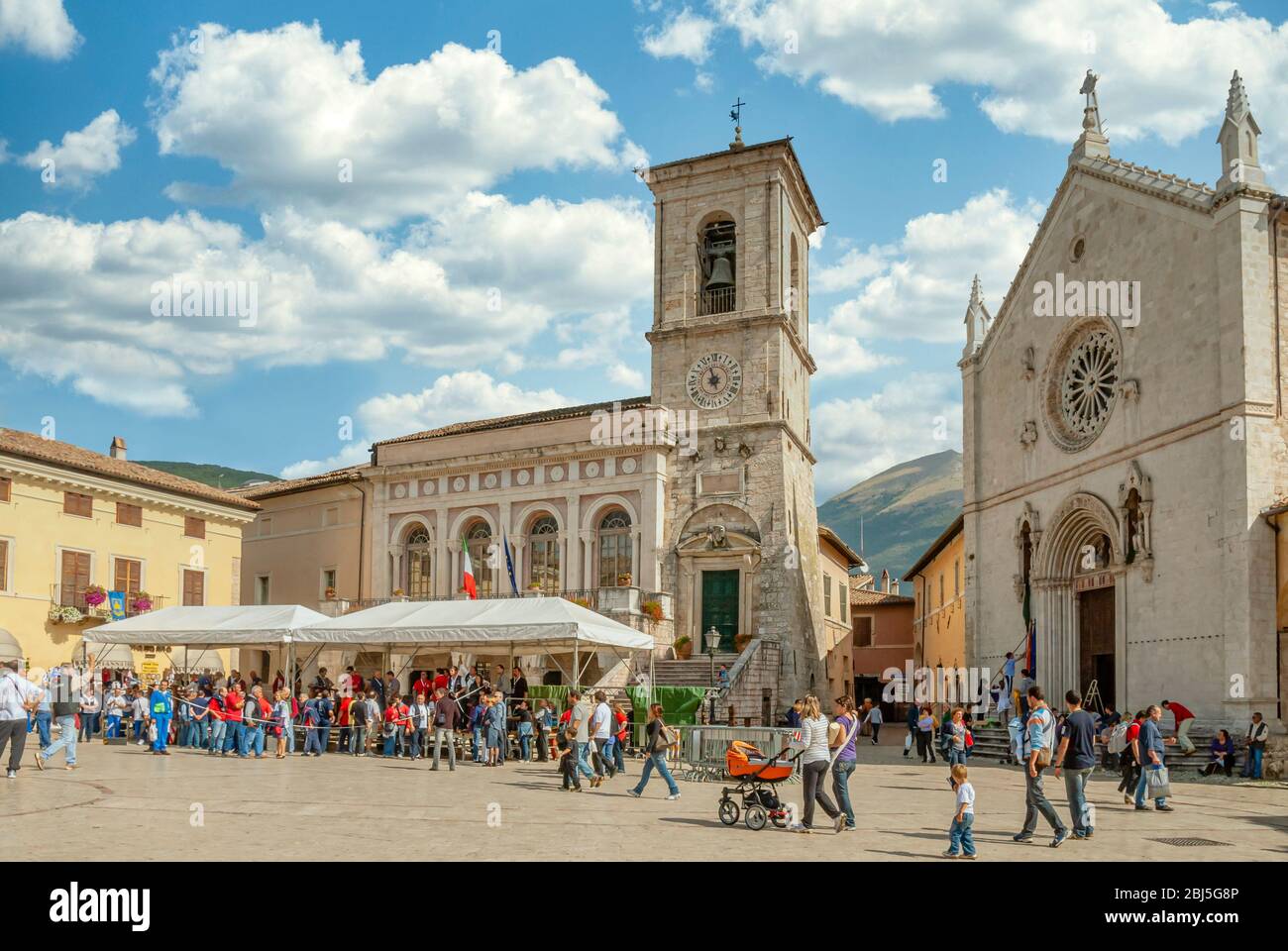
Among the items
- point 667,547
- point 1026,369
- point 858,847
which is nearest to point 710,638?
point 667,547

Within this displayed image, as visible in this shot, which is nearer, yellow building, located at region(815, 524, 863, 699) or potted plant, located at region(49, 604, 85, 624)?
potted plant, located at region(49, 604, 85, 624)

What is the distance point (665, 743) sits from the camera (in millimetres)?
16641

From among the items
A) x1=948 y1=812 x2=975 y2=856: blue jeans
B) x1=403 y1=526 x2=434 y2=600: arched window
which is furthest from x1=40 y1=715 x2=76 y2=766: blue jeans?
x1=403 y1=526 x2=434 y2=600: arched window

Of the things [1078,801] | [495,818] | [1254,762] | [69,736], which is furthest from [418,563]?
[1078,801]

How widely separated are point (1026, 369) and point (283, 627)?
20125 millimetres

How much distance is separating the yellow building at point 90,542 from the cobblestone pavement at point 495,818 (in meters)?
13.8

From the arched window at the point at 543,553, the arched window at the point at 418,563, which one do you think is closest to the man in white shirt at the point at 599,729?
the arched window at the point at 543,553

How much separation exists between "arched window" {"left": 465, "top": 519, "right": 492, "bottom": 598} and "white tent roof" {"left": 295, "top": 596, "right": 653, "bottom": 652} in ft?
38.9

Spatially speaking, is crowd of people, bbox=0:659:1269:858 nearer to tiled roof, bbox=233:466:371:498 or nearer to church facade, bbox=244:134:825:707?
church facade, bbox=244:134:825:707

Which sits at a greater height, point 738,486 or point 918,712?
point 738,486

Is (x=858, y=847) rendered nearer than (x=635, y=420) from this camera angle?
Yes
